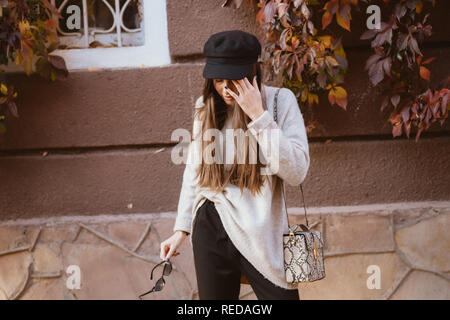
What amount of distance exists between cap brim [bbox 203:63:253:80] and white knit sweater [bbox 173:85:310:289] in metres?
0.17

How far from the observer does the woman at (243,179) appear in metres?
1.94

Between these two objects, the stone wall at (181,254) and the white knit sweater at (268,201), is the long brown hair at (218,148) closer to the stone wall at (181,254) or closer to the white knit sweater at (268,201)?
the white knit sweater at (268,201)

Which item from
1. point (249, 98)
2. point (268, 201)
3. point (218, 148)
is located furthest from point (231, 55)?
point (268, 201)

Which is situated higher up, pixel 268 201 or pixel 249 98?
pixel 249 98

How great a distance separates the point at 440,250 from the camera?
3.25m

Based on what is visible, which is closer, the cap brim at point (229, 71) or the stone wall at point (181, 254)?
the cap brim at point (229, 71)

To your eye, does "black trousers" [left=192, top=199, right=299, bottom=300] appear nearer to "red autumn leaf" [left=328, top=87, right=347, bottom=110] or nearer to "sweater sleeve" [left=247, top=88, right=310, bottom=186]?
"sweater sleeve" [left=247, top=88, right=310, bottom=186]

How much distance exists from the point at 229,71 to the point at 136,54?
1.64m

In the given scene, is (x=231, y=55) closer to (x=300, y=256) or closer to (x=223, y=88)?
(x=223, y=88)

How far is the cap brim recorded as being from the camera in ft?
6.44

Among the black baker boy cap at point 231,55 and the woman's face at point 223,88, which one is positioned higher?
the black baker boy cap at point 231,55

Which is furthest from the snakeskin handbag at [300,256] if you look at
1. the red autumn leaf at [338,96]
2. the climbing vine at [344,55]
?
the red autumn leaf at [338,96]

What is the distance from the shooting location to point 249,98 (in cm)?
193
